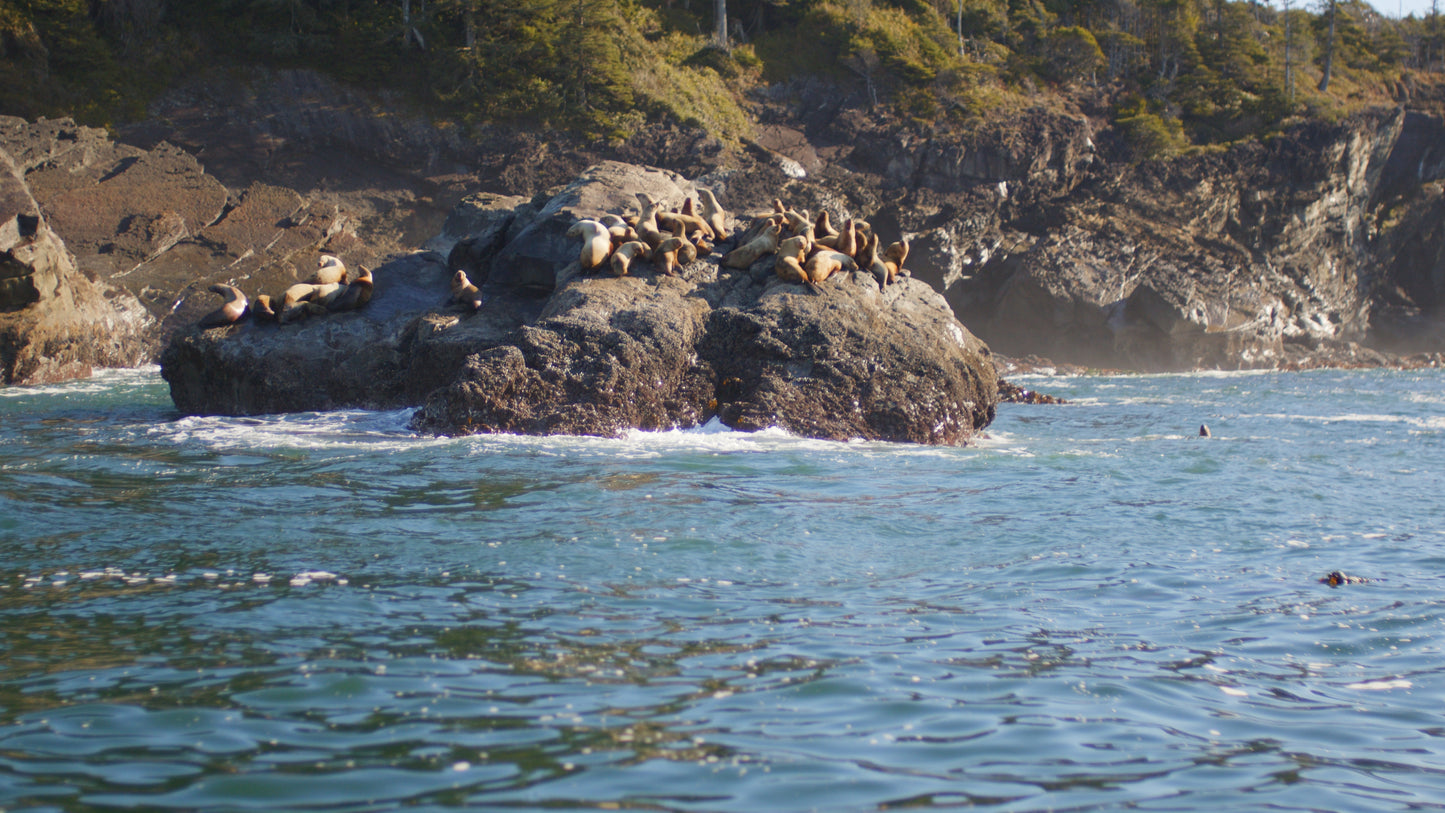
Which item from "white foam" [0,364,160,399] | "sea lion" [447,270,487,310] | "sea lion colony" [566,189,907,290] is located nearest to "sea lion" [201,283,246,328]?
"sea lion" [447,270,487,310]

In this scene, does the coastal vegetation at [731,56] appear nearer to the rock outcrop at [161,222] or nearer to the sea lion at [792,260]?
the rock outcrop at [161,222]

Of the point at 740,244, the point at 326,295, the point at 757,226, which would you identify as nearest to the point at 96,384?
the point at 326,295

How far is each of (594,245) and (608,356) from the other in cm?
182

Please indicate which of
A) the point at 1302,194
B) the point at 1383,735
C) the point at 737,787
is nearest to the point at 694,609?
the point at 737,787

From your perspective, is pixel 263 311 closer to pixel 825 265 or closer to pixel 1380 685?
pixel 825 265

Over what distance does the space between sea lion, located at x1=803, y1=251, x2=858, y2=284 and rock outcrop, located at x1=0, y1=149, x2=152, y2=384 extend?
13.7m

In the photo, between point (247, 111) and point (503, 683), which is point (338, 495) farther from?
point (247, 111)

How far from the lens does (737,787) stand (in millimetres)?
2686

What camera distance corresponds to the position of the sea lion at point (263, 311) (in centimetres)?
1334

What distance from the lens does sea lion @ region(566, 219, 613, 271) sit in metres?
11.8

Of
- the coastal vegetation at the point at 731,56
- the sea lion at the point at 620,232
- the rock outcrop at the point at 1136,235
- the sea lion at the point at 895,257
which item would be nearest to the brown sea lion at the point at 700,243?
the sea lion at the point at 620,232

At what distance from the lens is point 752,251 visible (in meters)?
12.6

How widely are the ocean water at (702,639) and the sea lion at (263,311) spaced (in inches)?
203

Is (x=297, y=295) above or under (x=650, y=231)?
under
